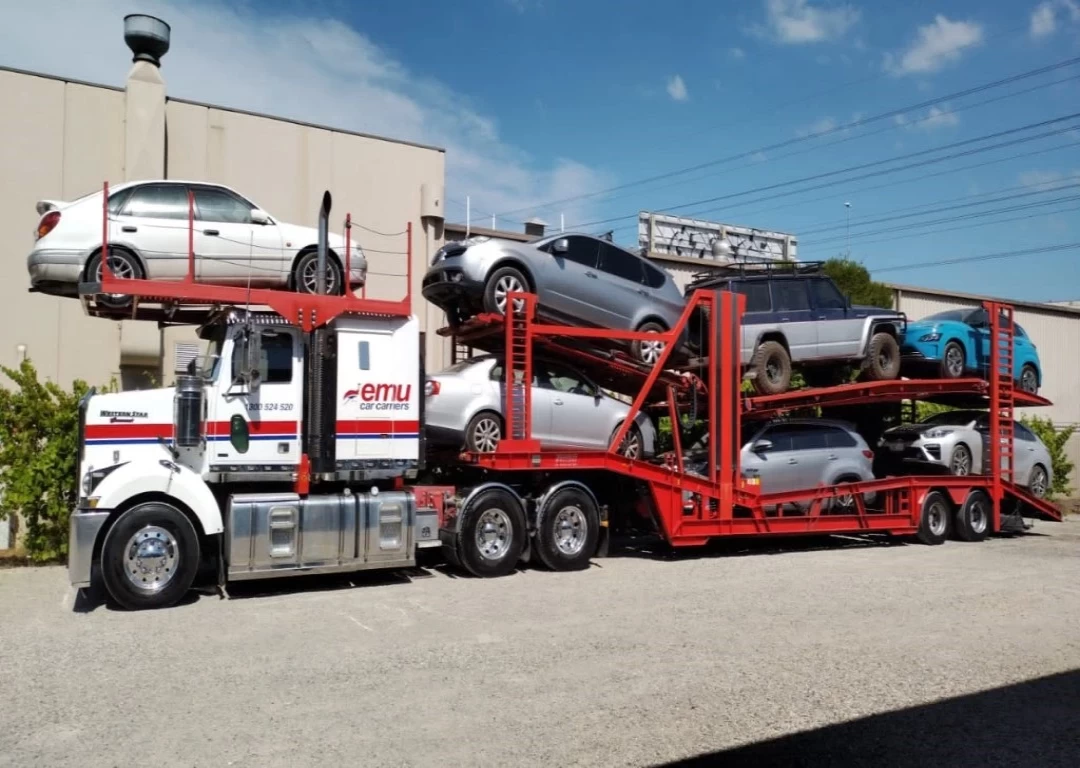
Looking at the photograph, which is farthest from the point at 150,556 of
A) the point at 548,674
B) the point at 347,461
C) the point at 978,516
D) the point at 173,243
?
the point at 978,516

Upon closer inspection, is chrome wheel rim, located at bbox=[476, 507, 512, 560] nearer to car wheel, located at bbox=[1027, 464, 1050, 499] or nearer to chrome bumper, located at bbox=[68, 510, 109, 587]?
chrome bumper, located at bbox=[68, 510, 109, 587]

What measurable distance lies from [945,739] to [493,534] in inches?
245

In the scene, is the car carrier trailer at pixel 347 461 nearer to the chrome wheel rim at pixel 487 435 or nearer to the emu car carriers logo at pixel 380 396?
the emu car carriers logo at pixel 380 396

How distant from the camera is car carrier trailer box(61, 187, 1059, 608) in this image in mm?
8984

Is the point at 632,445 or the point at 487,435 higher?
the point at 487,435

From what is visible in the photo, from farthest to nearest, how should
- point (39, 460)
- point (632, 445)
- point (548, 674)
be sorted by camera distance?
point (632, 445) → point (39, 460) → point (548, 674)

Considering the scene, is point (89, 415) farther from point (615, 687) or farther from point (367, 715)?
point (615, 687)

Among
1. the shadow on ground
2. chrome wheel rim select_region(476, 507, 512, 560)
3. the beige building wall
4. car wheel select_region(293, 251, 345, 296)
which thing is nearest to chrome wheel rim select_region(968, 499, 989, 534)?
chrome wheel rim select_region(476, 507, 512, 560)

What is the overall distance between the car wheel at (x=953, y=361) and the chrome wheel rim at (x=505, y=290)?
289 inches

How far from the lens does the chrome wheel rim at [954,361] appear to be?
14.6m

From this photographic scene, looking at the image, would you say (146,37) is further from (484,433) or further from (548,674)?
(548,674)

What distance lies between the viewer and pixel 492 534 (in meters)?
10.8

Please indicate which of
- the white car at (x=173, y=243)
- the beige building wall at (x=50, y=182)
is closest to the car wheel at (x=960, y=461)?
the white car at (x=173, y=243)

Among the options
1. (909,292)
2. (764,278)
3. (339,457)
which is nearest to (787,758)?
(339,457)
